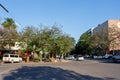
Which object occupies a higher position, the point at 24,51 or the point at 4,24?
the point at 4,24

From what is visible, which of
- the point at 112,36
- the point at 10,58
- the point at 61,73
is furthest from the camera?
the point at 112,36

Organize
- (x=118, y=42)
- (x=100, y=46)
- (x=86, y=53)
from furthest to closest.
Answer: (x=86, y=53) < (x=100, y=46) < (x=118, y=42)

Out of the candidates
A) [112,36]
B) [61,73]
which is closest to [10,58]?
[61,73]

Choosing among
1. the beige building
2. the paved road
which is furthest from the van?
the beige building

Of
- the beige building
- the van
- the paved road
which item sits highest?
the beige building

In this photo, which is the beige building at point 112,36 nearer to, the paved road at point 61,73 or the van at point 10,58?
the van at point 10,58

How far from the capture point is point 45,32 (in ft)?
252

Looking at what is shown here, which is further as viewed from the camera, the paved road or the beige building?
the beige building

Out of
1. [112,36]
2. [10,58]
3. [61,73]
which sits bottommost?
[61,73]

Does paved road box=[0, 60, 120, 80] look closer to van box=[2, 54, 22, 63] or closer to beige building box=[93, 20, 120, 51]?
van box=[2, 54, 22, 63]

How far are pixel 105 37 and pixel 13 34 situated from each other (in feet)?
151

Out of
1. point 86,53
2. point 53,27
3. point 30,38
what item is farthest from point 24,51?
point 86,53

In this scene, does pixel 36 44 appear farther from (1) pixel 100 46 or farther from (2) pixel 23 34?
(1) pixel 100 46

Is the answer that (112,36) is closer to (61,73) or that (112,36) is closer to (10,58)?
(10,58)
